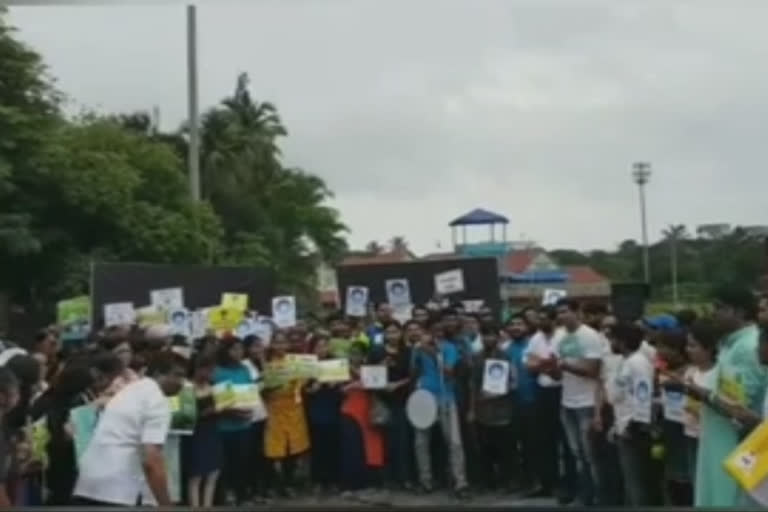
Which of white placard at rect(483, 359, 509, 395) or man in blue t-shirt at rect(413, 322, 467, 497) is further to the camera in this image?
man in blue t-shirt at rect(413, 322, 467, 497)

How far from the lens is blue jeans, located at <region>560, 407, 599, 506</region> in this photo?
11547 millimetres

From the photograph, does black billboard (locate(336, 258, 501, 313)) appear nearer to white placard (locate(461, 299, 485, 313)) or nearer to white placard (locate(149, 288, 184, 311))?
white placard (locate(461, 299, 485, 313))

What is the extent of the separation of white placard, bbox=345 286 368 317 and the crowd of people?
49 cm

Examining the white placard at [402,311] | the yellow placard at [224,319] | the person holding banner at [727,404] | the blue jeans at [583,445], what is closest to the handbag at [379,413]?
the blue jeans at [583,445]

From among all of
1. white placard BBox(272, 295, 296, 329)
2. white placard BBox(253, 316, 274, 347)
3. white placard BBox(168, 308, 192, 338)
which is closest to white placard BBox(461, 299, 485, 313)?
white placard BBox(272, 295, 296, 329)

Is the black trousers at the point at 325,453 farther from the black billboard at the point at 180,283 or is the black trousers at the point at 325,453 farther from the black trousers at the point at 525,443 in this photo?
the black billboard at the point at 180,283

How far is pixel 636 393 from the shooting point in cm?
991

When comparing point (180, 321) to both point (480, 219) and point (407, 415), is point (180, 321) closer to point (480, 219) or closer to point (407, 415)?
point (407, 415)

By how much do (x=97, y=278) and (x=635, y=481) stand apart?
900 centimetres

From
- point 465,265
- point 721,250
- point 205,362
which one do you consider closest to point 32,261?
point 721,250

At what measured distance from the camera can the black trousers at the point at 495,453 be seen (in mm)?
13438

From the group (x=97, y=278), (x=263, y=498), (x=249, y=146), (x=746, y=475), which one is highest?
(x=249, y=146)

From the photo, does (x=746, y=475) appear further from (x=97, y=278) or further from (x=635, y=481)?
(x=97, y=278)

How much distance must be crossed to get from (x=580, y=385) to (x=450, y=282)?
7015 mm
